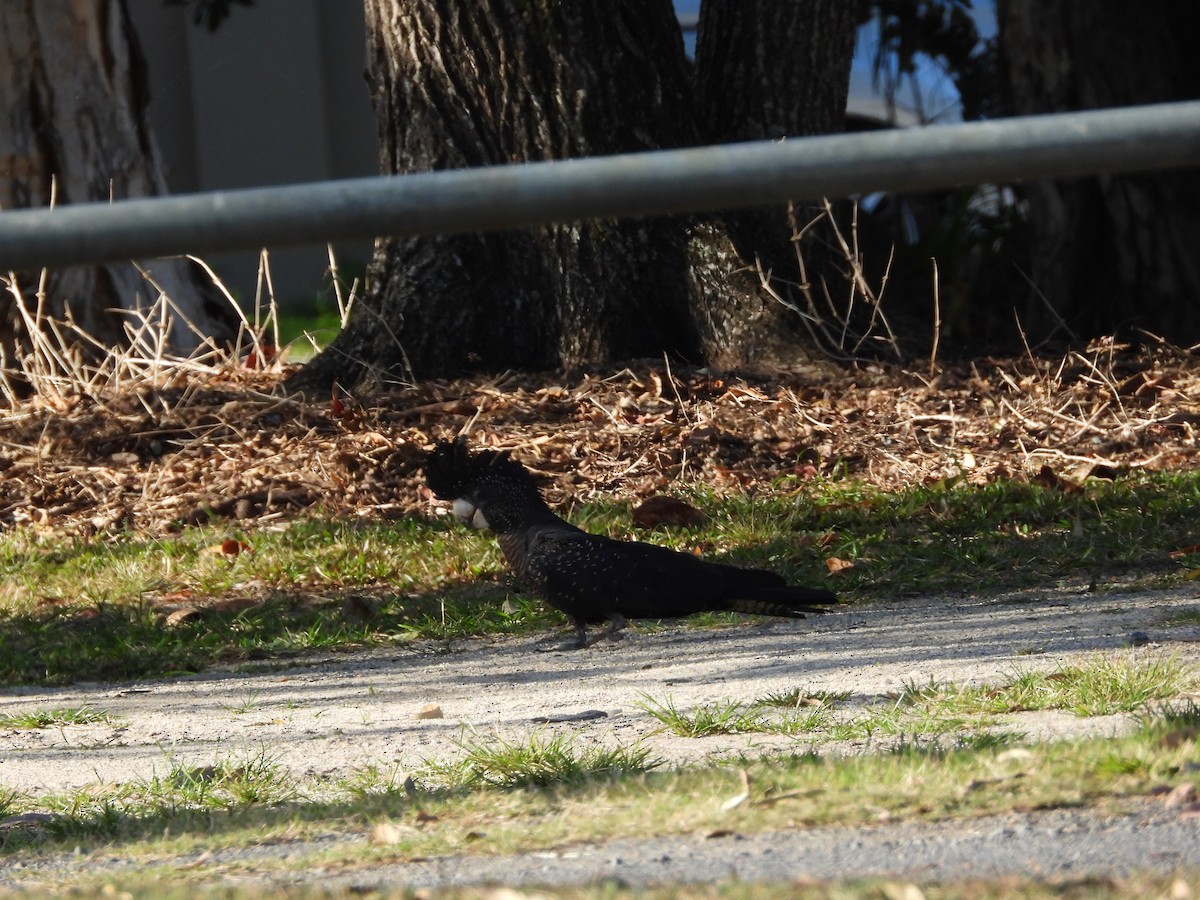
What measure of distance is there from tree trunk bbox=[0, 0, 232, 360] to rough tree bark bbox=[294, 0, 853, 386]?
6.76 ft

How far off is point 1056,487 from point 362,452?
11.0 ft

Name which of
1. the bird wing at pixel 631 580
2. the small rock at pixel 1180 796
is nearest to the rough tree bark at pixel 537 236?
the bird wing at pixel 631 580

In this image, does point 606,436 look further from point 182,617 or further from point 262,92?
point 262,92

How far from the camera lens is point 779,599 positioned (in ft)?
16.1

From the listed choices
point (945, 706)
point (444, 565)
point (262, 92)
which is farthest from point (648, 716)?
point (262, 92)

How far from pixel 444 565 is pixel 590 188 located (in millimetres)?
4658

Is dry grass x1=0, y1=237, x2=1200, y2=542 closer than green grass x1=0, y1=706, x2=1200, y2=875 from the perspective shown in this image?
No

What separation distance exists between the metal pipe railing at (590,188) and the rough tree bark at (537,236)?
6.65m

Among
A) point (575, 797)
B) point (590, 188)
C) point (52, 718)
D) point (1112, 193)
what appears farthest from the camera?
point (1112, 193)

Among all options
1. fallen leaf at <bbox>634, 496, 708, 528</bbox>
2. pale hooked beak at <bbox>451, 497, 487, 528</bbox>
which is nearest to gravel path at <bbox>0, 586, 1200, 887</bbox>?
pale hooked beak at <bbox>451, 497, 487, 528</bbox>

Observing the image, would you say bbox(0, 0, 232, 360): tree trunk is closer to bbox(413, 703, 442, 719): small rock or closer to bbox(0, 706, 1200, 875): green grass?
bbox(413, 703, 442, 719): small rock

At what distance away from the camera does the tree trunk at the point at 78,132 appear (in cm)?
941

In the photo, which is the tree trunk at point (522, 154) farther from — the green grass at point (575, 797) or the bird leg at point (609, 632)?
the green grass at point (575, 797)

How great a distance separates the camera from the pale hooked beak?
5761 millimetres
